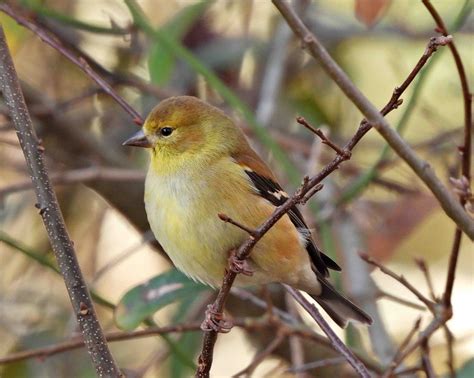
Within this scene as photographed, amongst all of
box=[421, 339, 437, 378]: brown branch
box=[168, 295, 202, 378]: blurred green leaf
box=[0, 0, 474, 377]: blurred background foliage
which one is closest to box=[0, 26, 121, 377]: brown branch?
box=[421, 339, 437, 378]: brown branch

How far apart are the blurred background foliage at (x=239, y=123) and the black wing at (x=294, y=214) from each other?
40 cm

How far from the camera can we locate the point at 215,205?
2.61m

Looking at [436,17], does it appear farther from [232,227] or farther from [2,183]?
[2,183]

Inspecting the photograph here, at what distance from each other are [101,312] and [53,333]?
52 cm

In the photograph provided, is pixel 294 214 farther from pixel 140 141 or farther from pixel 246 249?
pixel 246 249

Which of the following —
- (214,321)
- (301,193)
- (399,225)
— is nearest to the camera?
(301,193)

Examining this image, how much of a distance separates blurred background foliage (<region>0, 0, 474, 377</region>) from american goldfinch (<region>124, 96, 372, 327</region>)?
22 centimetres

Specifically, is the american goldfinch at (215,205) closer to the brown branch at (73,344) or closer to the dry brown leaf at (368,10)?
the brown branch at (73,344)

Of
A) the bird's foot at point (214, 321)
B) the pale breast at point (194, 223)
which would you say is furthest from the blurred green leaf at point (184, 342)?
the bird's foot at point (214, 321)

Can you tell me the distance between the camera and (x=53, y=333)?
4.02m

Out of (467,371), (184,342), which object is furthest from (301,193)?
(184,342)

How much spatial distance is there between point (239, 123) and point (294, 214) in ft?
4.60

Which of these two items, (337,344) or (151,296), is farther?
(151,296)

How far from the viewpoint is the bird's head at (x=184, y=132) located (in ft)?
9.45
